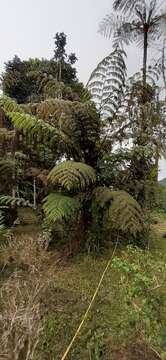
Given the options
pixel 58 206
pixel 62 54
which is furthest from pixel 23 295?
pixel 62 54

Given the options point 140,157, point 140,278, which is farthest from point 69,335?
Result: point 140,157

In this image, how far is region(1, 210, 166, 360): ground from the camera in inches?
70.7

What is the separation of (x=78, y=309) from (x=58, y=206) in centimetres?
97

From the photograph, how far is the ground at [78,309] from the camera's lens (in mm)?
1797

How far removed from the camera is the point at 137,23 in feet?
18.7

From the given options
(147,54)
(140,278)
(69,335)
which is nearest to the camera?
(140,278)

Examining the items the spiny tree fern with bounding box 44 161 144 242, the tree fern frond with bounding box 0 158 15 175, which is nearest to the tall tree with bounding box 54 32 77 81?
the tree fern frond with bounding box 0 158 15 175

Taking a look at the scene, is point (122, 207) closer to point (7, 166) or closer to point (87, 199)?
point (87, 199)

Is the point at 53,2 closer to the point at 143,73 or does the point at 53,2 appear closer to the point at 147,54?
the point at 147,54

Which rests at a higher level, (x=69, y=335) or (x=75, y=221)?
(x=75, y=221)

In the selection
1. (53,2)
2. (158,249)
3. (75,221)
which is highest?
(53,2)

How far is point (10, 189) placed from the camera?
4.12 m

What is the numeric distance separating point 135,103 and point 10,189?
1.74 metres

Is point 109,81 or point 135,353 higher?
point 109,81
